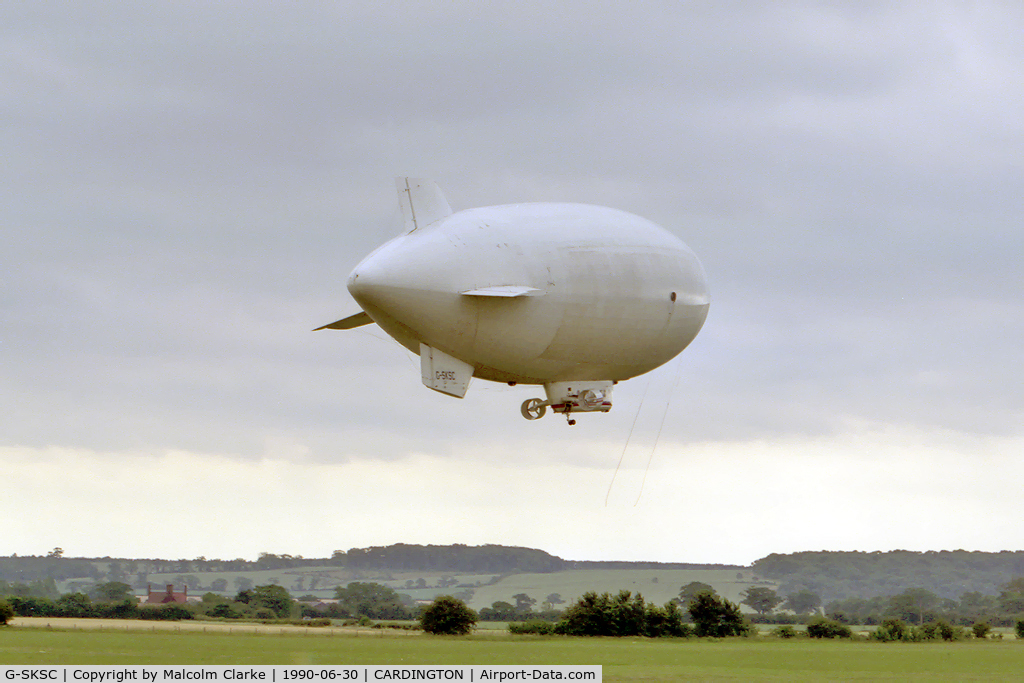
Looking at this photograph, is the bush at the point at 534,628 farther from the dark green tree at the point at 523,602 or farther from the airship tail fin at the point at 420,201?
the airship tail fin at the point at 420,201

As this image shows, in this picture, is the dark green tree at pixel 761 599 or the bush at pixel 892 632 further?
the dark green tree at pixel 761 599

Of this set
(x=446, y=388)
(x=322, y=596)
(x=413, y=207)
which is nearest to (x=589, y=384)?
(x=446, y=388)

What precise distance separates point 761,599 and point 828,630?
5840 cm

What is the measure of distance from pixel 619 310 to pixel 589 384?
3.72 metres

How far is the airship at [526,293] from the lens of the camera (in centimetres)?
3105

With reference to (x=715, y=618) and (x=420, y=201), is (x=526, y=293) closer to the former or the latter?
(x=420, y=201)

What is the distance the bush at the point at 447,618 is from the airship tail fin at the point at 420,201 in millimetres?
72354

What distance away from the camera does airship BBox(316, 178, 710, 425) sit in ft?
102

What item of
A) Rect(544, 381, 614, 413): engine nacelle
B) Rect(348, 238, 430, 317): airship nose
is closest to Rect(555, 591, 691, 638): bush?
Rect(544, 381, 614, 413): engine nacelle

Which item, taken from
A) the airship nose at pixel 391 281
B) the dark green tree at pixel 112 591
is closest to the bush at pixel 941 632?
the dark green tree at pixel 112 591

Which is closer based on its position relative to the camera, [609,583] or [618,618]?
[618,618]

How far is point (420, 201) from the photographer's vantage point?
112ft

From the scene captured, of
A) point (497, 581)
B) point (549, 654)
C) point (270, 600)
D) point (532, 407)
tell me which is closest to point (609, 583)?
point (497, 581)

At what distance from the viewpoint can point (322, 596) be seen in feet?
490
